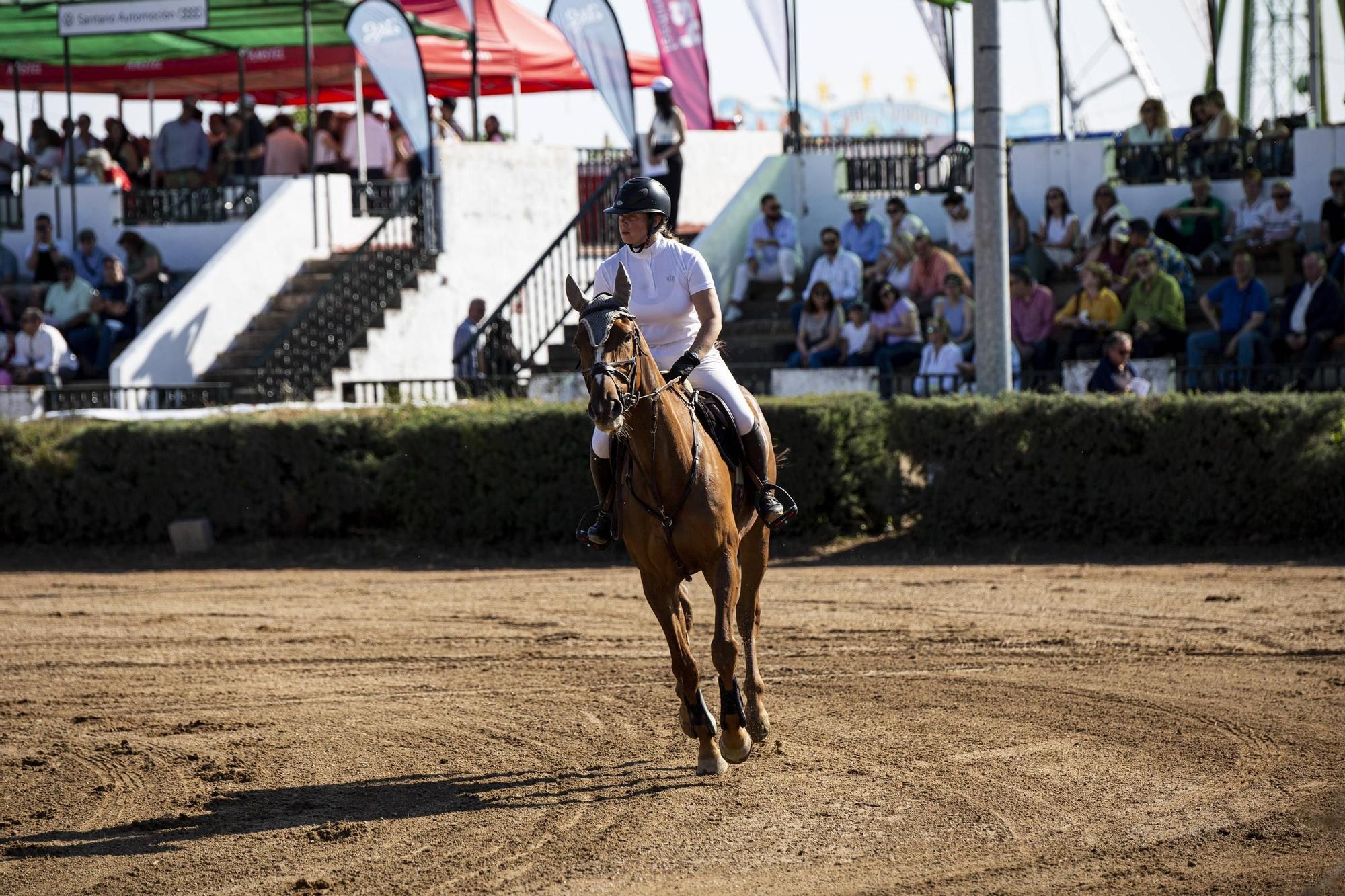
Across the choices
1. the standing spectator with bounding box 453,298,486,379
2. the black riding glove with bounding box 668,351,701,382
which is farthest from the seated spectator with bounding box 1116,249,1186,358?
the black riding glove with bounding box 668,351,701,382

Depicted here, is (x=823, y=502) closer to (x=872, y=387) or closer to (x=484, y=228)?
(x=872, y=387)

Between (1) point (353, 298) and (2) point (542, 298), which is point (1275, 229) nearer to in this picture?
(2) point (542, 298)

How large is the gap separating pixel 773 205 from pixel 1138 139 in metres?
5.16

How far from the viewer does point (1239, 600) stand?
38.3 feet

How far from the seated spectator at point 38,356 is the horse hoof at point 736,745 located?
634 inches

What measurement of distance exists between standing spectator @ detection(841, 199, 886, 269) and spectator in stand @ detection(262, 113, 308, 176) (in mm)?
10121

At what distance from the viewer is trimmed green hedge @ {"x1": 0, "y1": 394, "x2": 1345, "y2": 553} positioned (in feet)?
45.3

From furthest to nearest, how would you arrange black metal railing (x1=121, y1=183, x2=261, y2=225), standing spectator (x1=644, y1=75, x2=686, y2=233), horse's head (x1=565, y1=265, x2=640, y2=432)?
black metal railing (x1=121, y1=183, x2=261, y2=225)
standing spectator (x1=644, y1=75, x2=686, y2=233)
horse's head (x1=565, y1=265, x2=640, y2=432)

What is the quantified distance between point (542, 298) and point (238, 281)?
4570 mm

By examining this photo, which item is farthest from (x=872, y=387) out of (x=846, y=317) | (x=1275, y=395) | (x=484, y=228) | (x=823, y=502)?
(x=484, y=228)

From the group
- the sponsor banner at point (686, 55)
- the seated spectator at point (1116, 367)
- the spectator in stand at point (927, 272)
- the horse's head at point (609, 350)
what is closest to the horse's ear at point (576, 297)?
the horse's head at point (609, 350)

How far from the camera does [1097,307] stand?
58.4ft

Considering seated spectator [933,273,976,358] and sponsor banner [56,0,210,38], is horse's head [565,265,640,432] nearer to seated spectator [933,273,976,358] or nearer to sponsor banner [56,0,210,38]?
seated spectator [933,273,976,358]

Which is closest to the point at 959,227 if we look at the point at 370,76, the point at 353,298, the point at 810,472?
the point at 810,472
